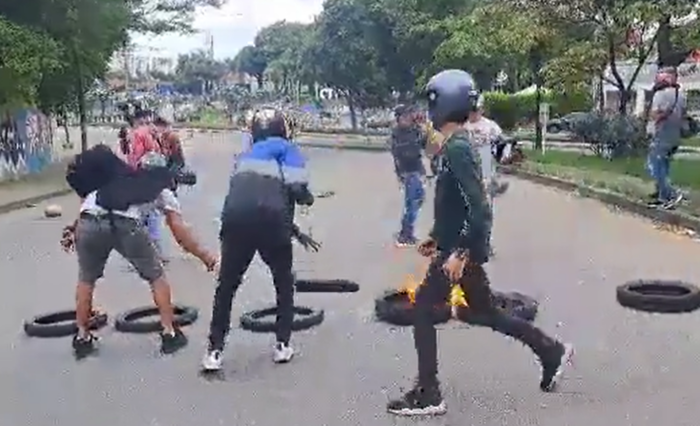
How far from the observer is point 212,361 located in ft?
24.5

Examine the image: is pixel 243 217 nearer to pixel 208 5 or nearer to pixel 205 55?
pixel 208 5

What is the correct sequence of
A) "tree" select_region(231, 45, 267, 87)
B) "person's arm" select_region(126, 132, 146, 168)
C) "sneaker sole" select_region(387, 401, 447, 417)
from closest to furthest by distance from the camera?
"sneaker sole" select_region(387, 401, 447, 417)
"person's arm" select_region(126, 132, 146, 168)
"tree" select_region(231, 45, 267, 87)

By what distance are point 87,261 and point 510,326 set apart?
9.78 ft

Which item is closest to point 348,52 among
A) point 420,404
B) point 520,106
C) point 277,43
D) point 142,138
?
point 520,106

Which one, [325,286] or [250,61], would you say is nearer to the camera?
[325,286]

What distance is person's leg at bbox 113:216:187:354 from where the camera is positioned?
787 centimetres

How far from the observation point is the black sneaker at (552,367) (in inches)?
263

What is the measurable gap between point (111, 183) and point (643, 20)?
64.4 ft

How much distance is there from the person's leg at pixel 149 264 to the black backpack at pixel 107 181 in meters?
0.14

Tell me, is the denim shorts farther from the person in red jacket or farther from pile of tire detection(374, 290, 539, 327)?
the person in red jacket

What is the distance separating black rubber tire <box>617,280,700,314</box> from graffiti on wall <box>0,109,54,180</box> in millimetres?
20967

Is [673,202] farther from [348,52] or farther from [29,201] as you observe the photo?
[348,52]

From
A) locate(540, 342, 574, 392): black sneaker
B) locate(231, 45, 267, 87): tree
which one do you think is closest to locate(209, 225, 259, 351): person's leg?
locate(540, 342, 574, 392): black sneaker

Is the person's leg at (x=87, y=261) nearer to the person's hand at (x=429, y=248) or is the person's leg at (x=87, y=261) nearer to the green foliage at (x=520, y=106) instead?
the person's hand at (x=429, y=248)
